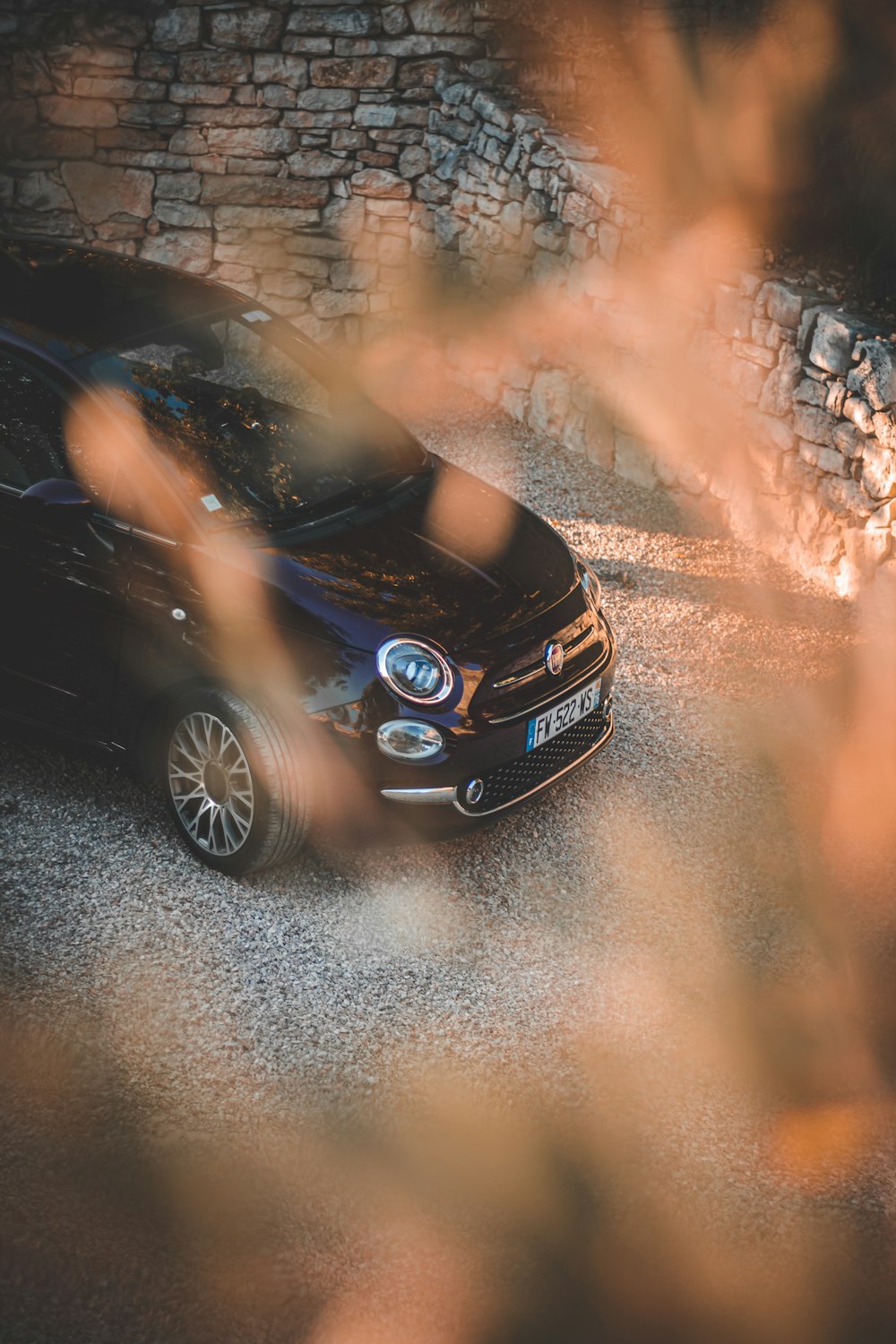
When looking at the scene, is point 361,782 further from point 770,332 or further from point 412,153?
point 412,153

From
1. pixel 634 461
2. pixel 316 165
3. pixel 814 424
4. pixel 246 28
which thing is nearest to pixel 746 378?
pixel 814 424

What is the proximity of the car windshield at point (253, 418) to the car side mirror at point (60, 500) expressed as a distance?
1.18 feet

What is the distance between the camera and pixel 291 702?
374cm

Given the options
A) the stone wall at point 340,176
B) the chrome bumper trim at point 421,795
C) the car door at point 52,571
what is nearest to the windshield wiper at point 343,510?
the car door at point 52,571

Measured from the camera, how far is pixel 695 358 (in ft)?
24.1

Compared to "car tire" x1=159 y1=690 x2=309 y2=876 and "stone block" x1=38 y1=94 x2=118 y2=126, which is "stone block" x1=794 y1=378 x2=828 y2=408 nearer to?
"car tire" x1=159 y1=690 x2=309 y2=876

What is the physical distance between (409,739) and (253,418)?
161 centimetres

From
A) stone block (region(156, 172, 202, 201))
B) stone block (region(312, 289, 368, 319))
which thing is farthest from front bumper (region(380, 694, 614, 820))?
stone block (region(156, 172, 202, 201))

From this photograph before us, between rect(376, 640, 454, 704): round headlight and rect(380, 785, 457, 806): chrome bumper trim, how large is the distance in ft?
Answer: 1.03

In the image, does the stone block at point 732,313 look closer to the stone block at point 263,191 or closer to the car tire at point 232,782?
the stone block at point 263,191

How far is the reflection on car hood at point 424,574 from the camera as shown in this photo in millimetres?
3840

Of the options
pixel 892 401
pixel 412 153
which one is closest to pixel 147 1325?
pixel 892 401

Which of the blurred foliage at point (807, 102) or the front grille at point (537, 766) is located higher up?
the blurred foliage at point (807, 102)

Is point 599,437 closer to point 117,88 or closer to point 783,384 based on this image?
point 783,384
